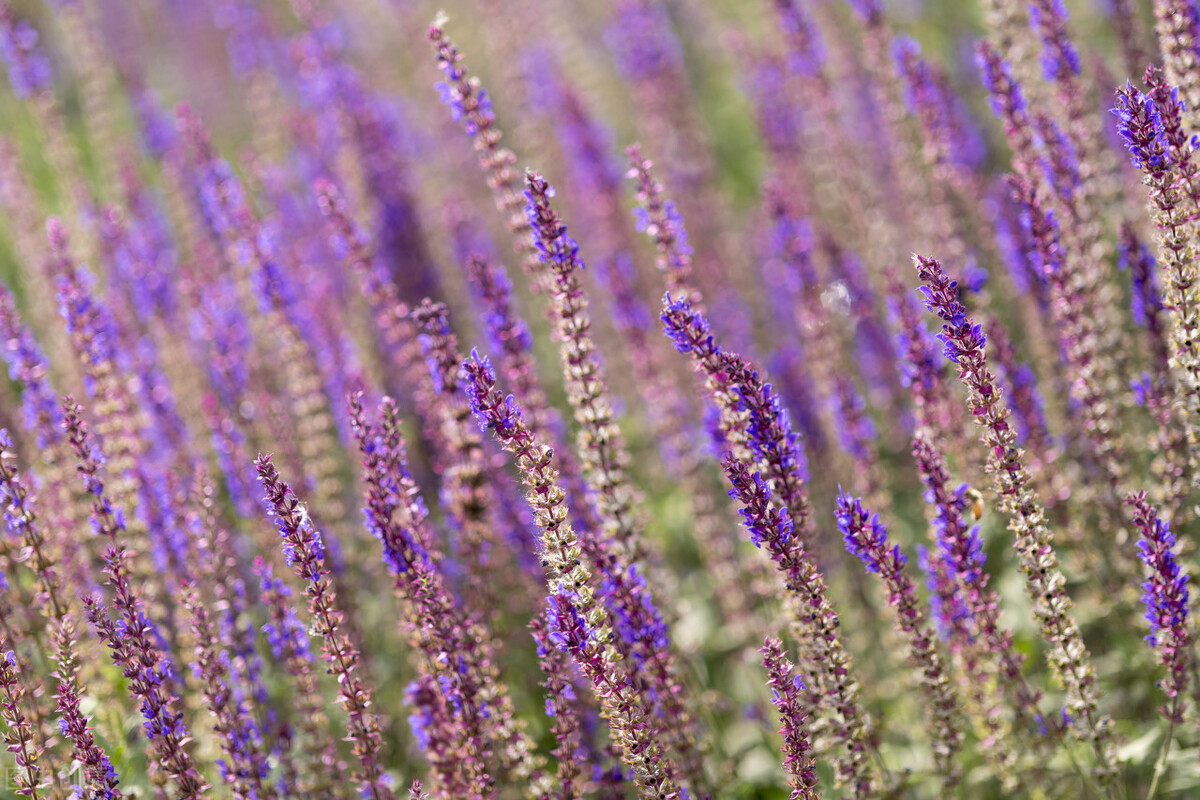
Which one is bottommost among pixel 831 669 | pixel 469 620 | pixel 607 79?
pixel 831 669

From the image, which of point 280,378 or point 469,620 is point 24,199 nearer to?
point 280,378

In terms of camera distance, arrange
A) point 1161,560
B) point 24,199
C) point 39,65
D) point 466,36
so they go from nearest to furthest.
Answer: point 1161,560
point 39,65
point 24,199
point 466,36

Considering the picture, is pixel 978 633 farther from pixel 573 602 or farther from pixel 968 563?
pixel 573 602

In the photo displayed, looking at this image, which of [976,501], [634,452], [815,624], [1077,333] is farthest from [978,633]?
[634,452]

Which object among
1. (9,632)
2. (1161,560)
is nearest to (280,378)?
(9,632)

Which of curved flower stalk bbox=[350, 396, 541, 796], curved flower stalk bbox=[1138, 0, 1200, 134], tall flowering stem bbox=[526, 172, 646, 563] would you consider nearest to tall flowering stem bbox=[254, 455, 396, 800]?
curved flower stalk bbox=[350, 396, 541, 796]
